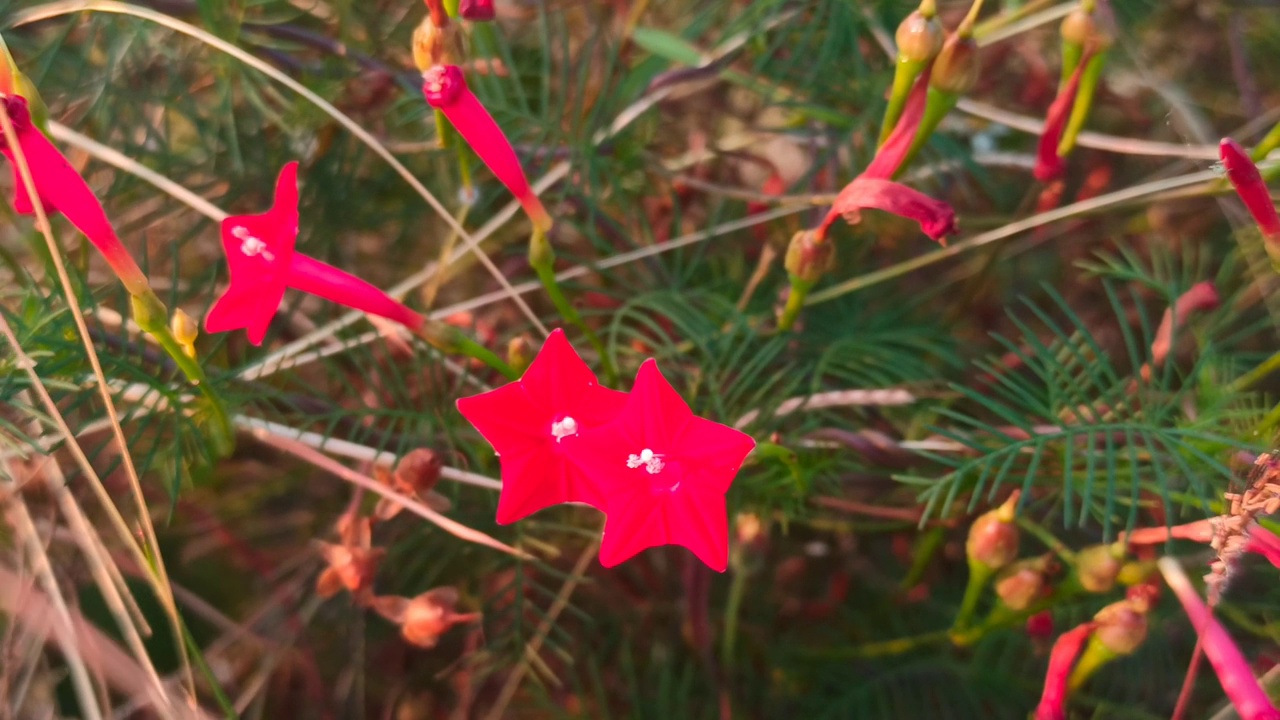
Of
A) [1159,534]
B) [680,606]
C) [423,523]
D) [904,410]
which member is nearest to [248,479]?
[423,523]

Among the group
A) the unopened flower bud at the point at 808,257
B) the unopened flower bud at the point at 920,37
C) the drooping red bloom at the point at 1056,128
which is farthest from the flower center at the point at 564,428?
the drooping red bloom at the point at 1056,128

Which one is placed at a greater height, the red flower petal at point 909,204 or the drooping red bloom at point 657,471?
the red flower petal at point 909,204

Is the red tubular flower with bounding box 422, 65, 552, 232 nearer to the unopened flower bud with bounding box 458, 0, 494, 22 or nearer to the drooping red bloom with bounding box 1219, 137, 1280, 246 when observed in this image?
the unopened flower bud with bounding box 458, 0, 494, 22

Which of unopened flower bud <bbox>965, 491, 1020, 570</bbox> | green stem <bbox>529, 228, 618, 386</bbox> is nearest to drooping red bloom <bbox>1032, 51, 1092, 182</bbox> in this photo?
unopened flower bud <bbox>965, 491, 1020, 570</bbox>

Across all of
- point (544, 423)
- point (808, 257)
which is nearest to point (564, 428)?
point (544, 423)

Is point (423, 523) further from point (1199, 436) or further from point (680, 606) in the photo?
point (1199, 436)

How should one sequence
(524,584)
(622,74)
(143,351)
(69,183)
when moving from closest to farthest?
(69,183)
(143,351)
(524,584)
(622,74)

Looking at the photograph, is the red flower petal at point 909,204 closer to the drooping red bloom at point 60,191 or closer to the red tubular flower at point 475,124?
the red tubular flower at point 475,124
